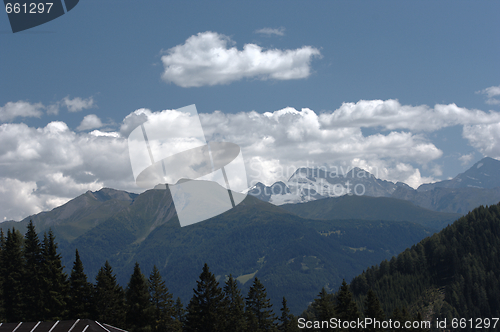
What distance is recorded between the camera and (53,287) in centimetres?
5853

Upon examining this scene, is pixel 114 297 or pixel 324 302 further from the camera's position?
pixel 324 302

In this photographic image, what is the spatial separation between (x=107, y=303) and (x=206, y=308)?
Result: 13.5 metres

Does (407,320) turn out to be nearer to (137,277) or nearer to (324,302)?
(324,302)

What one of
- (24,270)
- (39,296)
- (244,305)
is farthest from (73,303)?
(244,305)

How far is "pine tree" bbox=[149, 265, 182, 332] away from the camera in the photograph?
5650 centimetres

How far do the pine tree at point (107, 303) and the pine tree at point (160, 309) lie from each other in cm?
437

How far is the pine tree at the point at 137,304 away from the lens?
183 ft

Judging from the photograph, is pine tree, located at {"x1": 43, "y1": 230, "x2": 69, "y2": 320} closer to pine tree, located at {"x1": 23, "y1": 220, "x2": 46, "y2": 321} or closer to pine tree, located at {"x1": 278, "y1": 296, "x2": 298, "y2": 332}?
pine tree, located at {"x1": 23, "y1": 220, "x2": 46, "y2": 321}

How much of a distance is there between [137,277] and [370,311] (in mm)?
39236

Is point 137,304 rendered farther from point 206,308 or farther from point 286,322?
point 286,322

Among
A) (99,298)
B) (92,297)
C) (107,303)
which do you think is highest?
(92,297)

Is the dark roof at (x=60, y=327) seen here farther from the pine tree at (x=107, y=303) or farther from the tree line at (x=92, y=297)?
the pine tree at (x=107, y=303)

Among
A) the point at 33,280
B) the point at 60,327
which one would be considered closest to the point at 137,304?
the point at 60,327

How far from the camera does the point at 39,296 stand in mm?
59219
